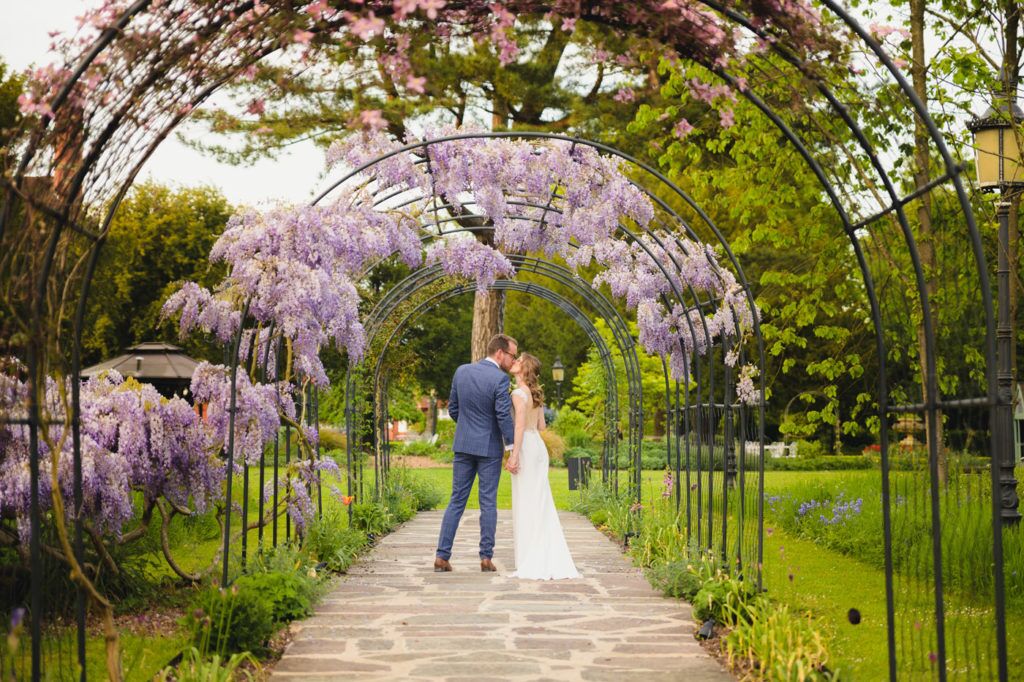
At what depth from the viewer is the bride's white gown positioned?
8.12 m

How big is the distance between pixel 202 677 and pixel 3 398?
1.33m

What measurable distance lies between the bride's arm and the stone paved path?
2.72 feet

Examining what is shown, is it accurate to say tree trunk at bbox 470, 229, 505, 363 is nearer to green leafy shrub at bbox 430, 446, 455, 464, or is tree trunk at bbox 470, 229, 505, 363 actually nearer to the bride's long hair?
the bride's long hair

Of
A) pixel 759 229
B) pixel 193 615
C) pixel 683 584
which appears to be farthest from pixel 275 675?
pixel 759 229

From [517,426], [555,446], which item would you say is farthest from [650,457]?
[517,426]

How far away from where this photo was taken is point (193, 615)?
5.00 m

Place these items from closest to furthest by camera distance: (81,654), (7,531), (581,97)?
(81,654), (7,531), (581,97)

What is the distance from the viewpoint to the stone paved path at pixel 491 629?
5102 mm

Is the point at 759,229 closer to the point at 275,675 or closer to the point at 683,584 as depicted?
the point at 683,584

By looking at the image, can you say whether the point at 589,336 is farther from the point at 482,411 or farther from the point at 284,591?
the point at 284,591

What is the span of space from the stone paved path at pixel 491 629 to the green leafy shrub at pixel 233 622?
0.18m

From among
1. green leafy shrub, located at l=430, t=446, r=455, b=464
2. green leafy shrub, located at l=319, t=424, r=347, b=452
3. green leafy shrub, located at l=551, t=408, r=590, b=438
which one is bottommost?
green leafy shrub, located at l=430, t=446, r=455, b=464

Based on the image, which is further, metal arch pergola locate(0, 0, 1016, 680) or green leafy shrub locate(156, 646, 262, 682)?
green leafy shrub locate(156, 646, 262, 682)

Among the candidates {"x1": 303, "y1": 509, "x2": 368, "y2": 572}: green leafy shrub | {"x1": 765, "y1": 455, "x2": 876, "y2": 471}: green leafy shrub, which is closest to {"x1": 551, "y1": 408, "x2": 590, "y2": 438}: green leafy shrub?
{"x1": 765, "y1": 455, "x2": 876, "y2": 471}: green leafy shrub
